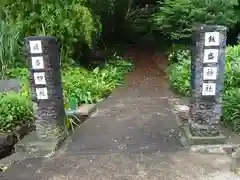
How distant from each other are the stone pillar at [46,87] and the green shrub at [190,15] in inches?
181

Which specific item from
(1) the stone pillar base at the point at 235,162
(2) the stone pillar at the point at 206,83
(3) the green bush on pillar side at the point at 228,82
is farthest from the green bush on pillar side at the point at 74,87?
(1) the stone pillar base at the point at 235,162

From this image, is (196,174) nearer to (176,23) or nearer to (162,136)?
(162,136)

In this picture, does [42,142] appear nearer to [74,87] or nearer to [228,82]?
[74,87]

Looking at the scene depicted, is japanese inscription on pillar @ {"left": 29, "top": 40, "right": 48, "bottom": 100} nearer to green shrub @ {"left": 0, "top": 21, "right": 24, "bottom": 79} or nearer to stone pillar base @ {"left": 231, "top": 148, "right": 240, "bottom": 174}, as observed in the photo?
stone pillar base @ {"left": 231, "top": 148, "right": 240, "bottom": 174}

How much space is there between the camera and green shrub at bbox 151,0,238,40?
801cm

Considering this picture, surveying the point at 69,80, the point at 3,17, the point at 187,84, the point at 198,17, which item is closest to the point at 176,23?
the point at 198,17

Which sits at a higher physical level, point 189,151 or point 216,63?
point 216,63

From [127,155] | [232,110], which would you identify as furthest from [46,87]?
[232,110]

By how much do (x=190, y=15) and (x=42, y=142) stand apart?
5060mm

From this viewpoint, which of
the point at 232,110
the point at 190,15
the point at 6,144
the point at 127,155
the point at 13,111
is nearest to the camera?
the point at 127,155

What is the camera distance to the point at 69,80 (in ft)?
22.2

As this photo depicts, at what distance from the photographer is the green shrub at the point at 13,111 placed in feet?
16.2

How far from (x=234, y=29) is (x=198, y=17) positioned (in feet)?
6.64

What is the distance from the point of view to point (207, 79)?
13.9ft
